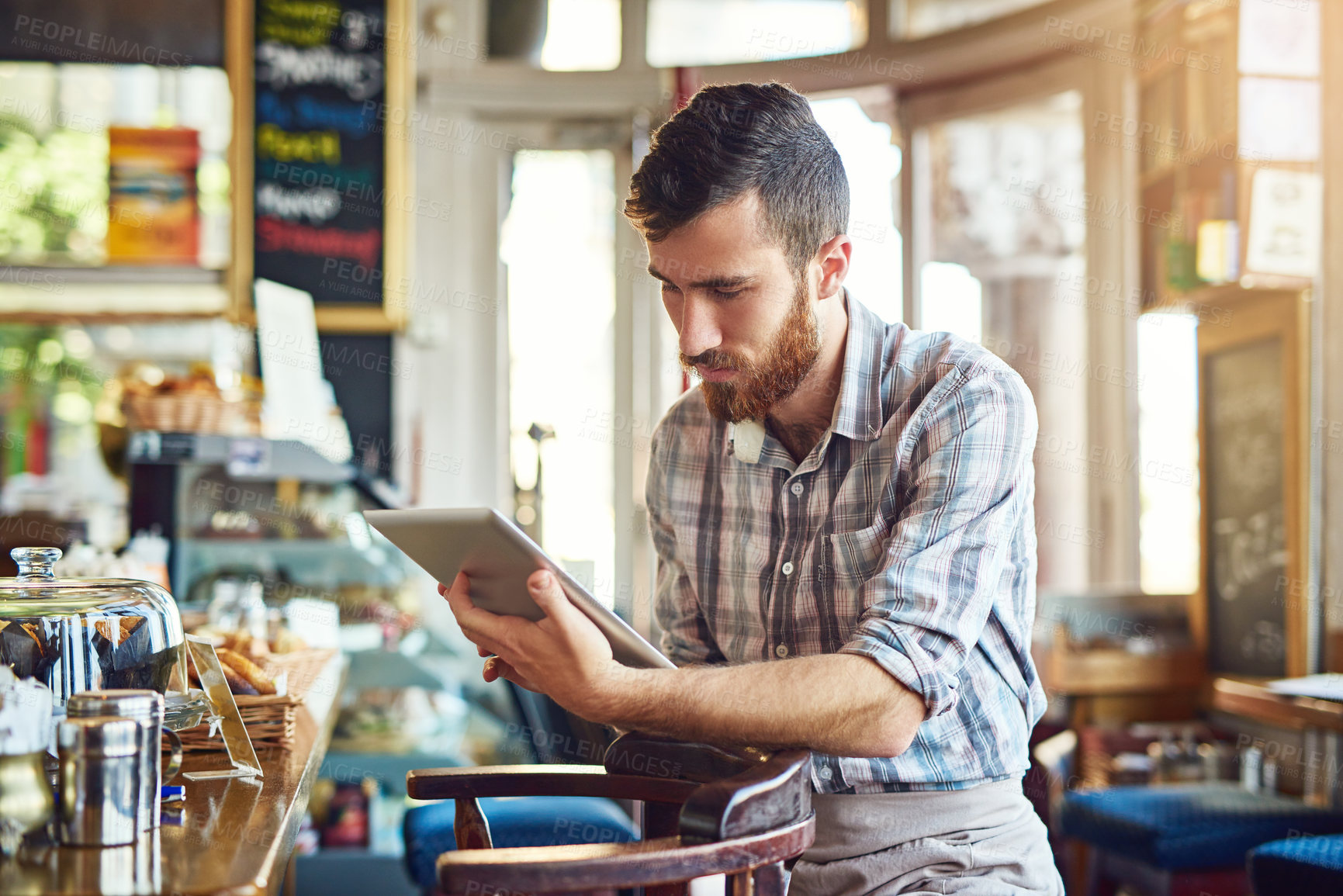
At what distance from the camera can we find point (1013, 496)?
1328 millimetres

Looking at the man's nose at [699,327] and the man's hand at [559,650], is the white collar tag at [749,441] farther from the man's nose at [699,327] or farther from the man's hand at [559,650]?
the man's hand at [559,650]

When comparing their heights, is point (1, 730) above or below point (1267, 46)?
below

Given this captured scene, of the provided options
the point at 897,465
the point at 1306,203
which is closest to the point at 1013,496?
the point at 897,465

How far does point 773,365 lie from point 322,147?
3.12 m

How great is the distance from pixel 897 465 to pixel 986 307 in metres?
3.01

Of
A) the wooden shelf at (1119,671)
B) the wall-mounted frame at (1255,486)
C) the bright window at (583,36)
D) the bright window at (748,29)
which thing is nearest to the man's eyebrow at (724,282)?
the wall-mounted frame at (1255,486)

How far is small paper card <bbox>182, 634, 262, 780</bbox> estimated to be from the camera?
1.25m

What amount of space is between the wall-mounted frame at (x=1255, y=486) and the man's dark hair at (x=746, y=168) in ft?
6.63

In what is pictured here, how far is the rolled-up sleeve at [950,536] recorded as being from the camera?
118 cm

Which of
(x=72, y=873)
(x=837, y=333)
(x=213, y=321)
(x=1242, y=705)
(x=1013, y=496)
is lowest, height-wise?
(x=1242, y=705)

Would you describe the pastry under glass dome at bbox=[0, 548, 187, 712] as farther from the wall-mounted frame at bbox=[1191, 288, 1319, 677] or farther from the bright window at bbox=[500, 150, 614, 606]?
the bright window at bbox=[500, 150, 614, 606]

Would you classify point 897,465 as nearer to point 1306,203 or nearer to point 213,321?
point 1306,203

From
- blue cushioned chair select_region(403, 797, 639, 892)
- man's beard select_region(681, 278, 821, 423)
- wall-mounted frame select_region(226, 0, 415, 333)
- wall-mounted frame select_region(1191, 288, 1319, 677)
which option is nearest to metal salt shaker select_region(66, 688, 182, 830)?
man's beard select_region(681, 278, 821, 423)

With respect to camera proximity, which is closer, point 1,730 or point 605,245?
point 1,730
